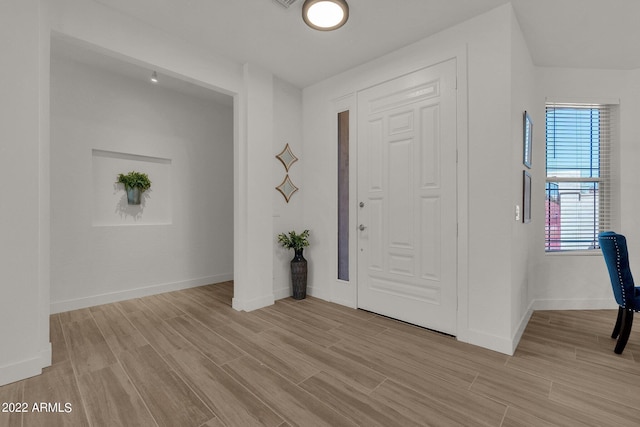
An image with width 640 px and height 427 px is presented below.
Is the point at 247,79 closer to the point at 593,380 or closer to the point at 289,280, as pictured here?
the point at 289,280

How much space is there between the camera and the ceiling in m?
2.34

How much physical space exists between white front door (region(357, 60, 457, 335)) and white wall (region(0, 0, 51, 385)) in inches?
106

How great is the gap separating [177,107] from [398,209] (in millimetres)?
3404

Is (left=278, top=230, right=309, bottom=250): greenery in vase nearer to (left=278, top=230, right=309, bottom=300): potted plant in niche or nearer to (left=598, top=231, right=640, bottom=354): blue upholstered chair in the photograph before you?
(left=278, top=230, right=309, bottom=300): potted plant in niche

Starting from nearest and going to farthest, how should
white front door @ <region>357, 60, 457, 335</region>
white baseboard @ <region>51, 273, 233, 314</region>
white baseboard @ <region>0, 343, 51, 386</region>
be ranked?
white baseboard @ <region>0, 343, 51, 386</region>, white front door @ <region>357, 60, 457, 335</region>, white baseboard @ <region>51, 273, 233, 314</region>

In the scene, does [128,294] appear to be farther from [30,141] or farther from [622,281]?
[622,281]

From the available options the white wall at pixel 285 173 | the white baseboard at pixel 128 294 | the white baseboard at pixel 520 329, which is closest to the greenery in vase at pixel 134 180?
the white baseboard at pixel 128 294

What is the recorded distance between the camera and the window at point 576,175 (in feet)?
11.5

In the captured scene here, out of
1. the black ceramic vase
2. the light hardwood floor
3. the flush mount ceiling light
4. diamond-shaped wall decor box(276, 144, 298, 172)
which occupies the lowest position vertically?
the light hardwood floor

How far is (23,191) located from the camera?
193 centimetres

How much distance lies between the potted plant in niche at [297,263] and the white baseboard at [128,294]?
5.26ft

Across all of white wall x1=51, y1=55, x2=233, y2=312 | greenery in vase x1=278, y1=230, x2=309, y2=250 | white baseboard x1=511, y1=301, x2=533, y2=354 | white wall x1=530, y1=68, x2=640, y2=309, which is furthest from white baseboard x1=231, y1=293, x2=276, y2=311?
white wall x1=530, y1=68, x2=640, y2=309

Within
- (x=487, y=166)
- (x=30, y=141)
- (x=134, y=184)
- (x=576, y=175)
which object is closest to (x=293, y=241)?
(x=134, y=184)

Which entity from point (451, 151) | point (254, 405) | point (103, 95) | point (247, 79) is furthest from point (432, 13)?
point (103, 95)
